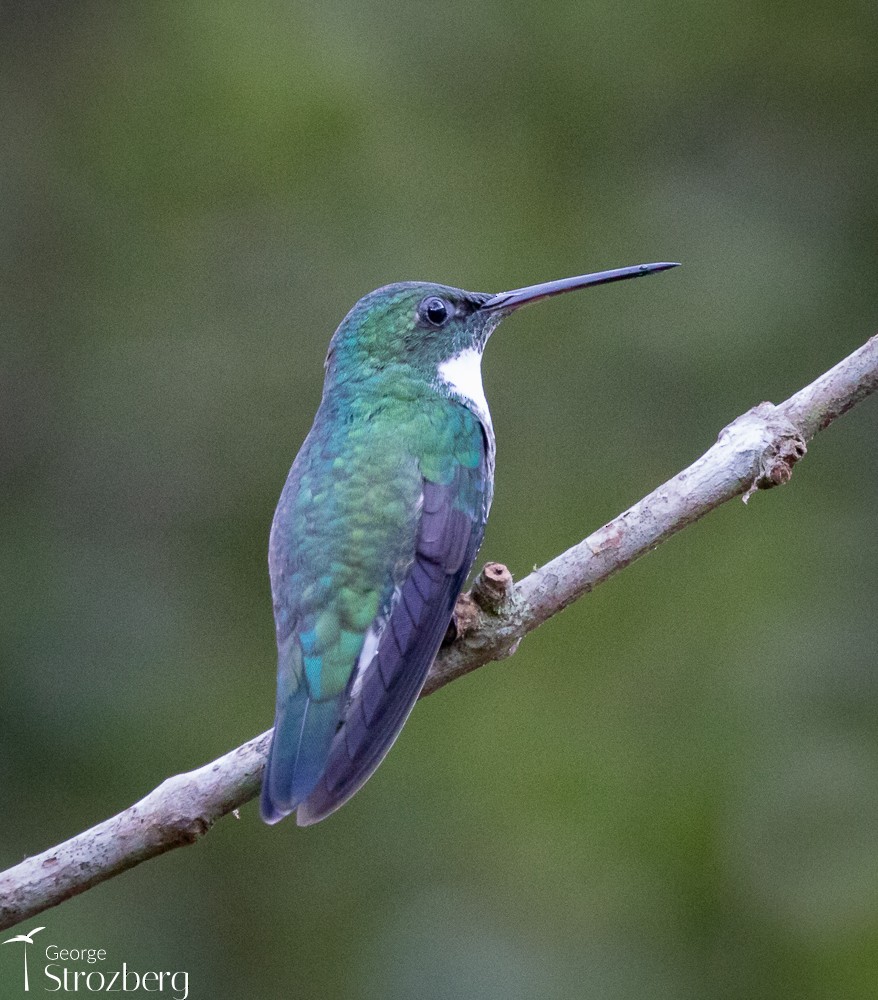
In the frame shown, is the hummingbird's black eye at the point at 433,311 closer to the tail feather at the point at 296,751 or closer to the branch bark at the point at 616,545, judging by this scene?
the branch bark at the point at 616,545

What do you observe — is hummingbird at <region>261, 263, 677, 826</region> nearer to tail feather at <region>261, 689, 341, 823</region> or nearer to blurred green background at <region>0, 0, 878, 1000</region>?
tail feather at <region>261, 689, 341, 823</region>

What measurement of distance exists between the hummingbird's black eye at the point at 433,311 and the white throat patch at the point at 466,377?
122 millimetres

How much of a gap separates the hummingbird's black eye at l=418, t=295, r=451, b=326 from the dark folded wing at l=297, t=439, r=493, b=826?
0.74 metres

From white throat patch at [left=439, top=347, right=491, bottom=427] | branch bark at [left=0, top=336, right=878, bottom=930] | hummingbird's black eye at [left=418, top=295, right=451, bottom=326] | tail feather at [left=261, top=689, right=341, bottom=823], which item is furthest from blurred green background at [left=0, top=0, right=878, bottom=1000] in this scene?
tail feather at [left=261, top=689, right=341, bottom=823]

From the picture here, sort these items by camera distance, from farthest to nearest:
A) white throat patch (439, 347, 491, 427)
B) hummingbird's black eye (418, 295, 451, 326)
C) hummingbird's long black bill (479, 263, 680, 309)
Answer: hummingbird's black eye (418, 295, 451, 326), white throat patch (439, 347, 491, 427), hummingbird's long black bill (479, 263, 680, 309)

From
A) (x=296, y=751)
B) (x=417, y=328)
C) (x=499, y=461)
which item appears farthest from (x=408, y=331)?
(x=499, y=461)

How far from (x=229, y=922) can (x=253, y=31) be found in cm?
397

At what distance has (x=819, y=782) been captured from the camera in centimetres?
620

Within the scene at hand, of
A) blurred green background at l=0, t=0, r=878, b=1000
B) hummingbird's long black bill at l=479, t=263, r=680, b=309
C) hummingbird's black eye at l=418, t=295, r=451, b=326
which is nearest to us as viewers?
hummingbird's long black bill at l=479, t=263, r=680, b=309

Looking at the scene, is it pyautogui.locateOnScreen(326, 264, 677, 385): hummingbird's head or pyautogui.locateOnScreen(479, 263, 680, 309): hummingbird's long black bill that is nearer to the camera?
pyautogui.locateOnScreen(479, 263, 680, 309): hummingbird's long black bill

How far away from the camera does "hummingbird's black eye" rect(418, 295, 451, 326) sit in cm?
490

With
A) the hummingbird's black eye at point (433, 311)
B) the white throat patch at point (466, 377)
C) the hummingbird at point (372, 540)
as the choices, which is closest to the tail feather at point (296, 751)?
the hummingbird at point (372, 540)

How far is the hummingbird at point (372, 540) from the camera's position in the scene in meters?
3.74

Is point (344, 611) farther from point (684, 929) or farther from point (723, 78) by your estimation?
point (723, 78)
